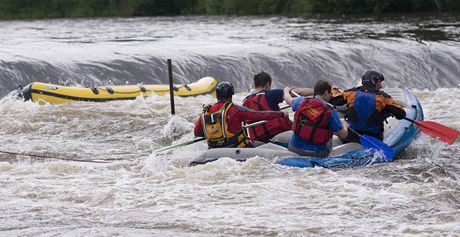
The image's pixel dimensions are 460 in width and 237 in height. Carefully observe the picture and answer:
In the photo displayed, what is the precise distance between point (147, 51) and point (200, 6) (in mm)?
28397

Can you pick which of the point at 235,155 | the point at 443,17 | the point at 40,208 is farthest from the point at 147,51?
the point at 443,17

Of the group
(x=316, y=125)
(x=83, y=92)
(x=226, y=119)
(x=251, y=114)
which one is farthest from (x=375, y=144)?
(x=83, y=92)

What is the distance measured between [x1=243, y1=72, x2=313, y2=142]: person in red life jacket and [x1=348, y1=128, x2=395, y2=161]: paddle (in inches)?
34.4

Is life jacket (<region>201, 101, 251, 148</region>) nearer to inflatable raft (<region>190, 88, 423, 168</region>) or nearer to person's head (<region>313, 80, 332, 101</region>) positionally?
inflatable raft (<region>190, 88, 423, 168</region>)

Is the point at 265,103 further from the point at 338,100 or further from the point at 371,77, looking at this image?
the point at 371,77

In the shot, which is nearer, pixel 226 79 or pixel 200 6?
pixel 226 79

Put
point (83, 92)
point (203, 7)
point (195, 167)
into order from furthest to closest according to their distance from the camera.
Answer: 1. point (203, 7)
2. point (83, 92)
3. point (195, 167)

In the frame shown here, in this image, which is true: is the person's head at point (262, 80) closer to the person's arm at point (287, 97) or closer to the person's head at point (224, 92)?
the person's arm at point (287, 97)

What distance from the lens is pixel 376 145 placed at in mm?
8383

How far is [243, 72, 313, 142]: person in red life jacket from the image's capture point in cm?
Result: 848

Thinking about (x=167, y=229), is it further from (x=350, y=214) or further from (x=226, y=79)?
(x=226, y=79)

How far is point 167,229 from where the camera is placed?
6156 millimetres

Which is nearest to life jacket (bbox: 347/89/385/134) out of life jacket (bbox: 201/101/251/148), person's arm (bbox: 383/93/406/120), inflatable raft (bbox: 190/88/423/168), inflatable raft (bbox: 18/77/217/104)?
person's arm (bbox: 383/93/406/120)

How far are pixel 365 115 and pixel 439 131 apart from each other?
974 millimetres
